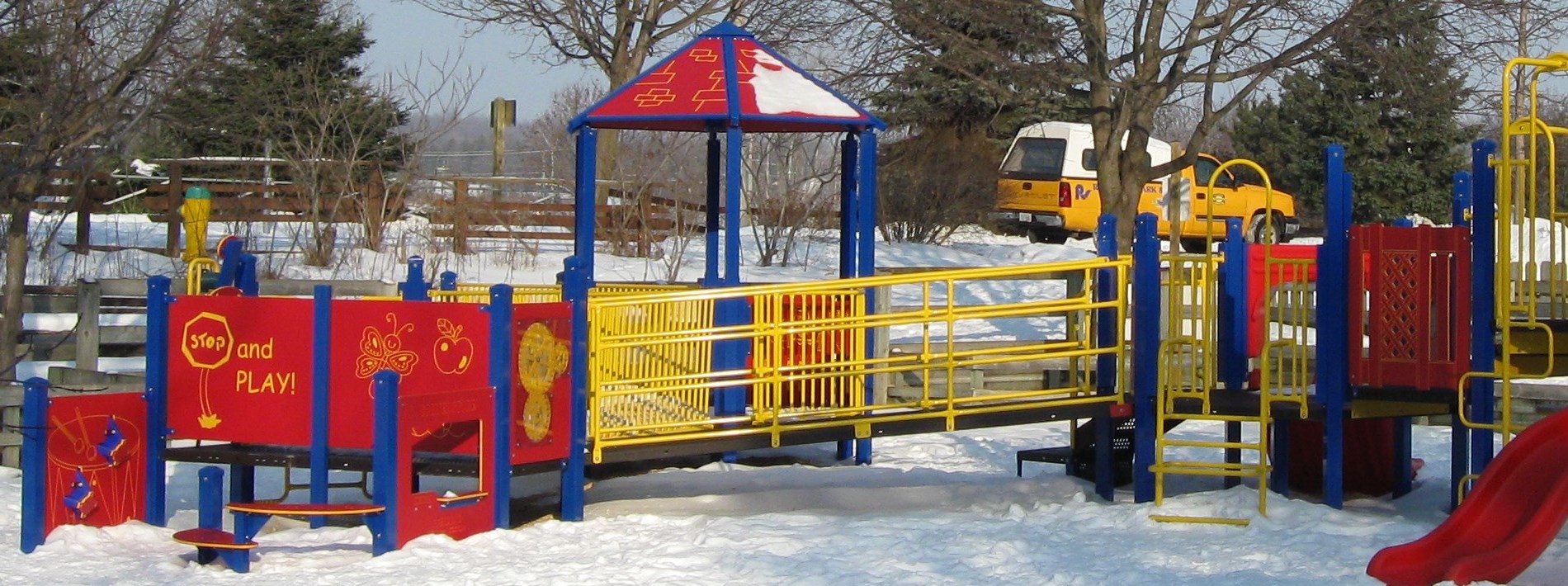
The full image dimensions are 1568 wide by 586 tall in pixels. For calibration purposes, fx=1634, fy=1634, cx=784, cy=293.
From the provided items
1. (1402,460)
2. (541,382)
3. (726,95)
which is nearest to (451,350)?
(541,382)

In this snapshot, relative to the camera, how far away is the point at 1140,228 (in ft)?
32.2

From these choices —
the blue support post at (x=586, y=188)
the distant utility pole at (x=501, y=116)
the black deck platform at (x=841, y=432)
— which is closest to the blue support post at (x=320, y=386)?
the black deck platform at (x=841, y=432)

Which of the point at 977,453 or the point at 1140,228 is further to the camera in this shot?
the point at 977,453

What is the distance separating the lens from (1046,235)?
29688mm

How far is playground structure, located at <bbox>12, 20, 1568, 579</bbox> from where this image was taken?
859 cm

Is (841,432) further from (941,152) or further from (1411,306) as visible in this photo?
(941,152)

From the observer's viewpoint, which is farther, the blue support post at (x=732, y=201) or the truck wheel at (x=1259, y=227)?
the truck wheel at (x=1259, y=227)

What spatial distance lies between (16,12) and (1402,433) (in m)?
9.76

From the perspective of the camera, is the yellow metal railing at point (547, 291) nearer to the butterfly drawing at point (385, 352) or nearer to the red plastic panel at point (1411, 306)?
the butterfly drawing at point (385, 352)

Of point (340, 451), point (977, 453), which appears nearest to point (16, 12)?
point (340, 451)

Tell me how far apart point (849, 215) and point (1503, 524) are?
582cm

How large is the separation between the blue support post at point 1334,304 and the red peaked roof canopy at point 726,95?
3.23 m

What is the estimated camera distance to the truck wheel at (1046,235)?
2927 centimetres

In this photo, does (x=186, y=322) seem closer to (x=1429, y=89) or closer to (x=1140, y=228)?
(x=1140, y=228)
